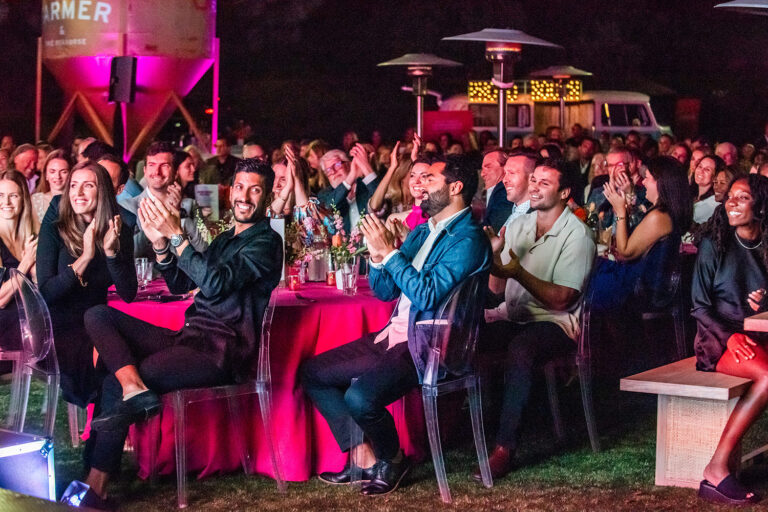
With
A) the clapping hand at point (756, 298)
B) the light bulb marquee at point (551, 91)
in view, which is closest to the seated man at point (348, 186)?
the clapping hand at point (756, 298)

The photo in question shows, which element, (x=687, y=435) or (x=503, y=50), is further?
(x=503, y=50)

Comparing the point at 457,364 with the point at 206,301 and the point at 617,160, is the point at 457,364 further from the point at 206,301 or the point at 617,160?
the point at 617,160

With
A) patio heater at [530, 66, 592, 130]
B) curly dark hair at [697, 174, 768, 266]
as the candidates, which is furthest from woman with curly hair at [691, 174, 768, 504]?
patio heater at [530, 66, 592, 130]

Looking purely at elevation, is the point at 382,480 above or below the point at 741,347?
below

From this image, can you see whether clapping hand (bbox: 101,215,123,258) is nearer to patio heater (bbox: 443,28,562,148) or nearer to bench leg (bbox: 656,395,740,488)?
bench leg (bbox: 656,395,740,488)

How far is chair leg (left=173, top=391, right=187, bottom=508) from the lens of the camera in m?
4.76

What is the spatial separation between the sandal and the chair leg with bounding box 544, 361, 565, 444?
3.65 ft

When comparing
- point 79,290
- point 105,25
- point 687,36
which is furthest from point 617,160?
point 687,36

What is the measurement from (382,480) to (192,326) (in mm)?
1023

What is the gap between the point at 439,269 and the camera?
4824mm

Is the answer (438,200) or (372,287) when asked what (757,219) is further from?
(372,287)

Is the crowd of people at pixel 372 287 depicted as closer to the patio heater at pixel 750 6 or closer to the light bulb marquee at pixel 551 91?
the patio heater at pixel 750 6

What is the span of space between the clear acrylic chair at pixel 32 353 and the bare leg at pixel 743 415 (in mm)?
2758

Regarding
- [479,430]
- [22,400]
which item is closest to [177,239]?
[22,400]
